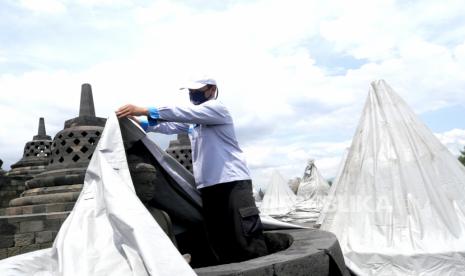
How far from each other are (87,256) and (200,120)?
3.71ft

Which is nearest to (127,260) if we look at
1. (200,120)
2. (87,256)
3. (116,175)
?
(87,256)

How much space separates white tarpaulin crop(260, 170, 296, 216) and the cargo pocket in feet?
48.9

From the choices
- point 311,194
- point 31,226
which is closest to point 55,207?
point 31,226

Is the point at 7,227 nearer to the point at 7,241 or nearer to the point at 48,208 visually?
the point at 7,241

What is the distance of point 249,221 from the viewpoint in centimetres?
276

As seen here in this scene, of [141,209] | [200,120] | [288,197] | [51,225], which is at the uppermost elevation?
[200,120]

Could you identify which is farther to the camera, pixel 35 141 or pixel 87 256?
pixel 35 141

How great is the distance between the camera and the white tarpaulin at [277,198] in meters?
17.9

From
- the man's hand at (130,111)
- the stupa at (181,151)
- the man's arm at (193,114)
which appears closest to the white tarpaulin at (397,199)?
the man's arm at (193,114)

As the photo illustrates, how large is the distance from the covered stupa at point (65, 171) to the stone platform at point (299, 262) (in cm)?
479

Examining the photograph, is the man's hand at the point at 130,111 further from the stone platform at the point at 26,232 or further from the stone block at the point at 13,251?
the stone block at the point at 13,251

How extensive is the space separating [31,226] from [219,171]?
419cm

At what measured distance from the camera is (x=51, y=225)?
580 cm

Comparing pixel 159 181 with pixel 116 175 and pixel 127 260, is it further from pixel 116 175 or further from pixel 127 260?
pixel 127 260
